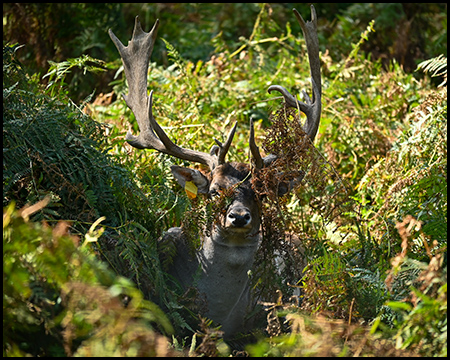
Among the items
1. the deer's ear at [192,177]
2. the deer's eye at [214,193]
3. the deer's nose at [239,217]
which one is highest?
the deer's ear at [192,177]

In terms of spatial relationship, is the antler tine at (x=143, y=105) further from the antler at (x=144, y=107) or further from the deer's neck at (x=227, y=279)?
the deer's neck at (x=227, y=279)

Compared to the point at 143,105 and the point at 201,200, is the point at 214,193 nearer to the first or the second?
the point at 201,200

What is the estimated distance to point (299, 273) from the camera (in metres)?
4.88

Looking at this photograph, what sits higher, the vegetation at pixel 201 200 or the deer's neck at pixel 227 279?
the vegetation at pixel 201 200

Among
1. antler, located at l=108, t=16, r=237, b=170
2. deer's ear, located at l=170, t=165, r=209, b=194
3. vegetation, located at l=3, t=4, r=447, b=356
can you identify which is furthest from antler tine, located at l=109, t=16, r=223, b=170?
vegetation, located at l=3, t=4, r=447, b=356

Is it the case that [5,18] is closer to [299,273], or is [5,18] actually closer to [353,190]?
[353,190]

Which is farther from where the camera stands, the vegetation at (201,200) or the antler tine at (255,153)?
the antler tine at (255,153)

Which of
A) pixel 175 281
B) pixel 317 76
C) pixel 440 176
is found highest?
pixel 317 76

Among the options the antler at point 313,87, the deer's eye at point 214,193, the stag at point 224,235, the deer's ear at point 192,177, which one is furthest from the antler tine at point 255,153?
the antler at point 313,87

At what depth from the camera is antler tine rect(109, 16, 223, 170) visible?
523cm

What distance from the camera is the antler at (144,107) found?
5230 mm

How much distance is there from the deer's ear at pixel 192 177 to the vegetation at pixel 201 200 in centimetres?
23

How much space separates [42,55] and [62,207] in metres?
4.73

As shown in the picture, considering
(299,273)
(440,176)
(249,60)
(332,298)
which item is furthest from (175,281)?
(249,60)
